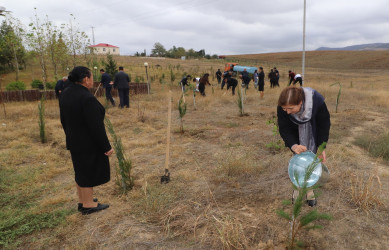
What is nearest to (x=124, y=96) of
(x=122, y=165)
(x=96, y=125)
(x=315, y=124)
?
(x=122, y=165)

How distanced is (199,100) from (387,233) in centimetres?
899

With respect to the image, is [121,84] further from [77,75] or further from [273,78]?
[273,78]

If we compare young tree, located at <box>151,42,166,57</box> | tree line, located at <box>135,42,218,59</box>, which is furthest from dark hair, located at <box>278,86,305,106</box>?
young tree, located at <box>151,42,166,57</box>

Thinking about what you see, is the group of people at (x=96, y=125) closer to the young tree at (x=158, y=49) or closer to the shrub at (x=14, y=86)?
the shrub at (x=14, y=86)

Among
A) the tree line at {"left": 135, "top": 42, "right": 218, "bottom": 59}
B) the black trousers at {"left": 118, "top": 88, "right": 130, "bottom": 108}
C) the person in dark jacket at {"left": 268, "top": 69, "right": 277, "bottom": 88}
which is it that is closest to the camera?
the black trousers at {"left": 118, "top": 88, "right": 130, "bottom": 108}

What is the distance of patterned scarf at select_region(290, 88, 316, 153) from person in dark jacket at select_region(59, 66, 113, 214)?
6.09 feet

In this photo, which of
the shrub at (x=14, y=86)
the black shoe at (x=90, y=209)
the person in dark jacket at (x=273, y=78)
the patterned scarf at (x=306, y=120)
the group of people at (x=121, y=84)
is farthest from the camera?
the person in dark jacket at (x=273, y=78)

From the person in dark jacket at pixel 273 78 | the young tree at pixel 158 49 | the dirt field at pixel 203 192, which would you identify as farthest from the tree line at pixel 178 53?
the dirt field at pixel 203 192

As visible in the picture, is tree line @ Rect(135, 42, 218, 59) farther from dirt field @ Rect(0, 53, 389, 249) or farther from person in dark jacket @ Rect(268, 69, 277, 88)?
dirt field @ Rect(0, 53, 389, 249)

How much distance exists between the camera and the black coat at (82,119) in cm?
240

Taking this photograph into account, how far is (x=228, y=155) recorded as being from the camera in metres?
4.34

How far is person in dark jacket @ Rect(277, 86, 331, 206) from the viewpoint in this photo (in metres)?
2.04

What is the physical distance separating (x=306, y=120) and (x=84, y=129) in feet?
6.86

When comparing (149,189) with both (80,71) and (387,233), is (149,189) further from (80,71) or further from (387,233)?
(387,233)
